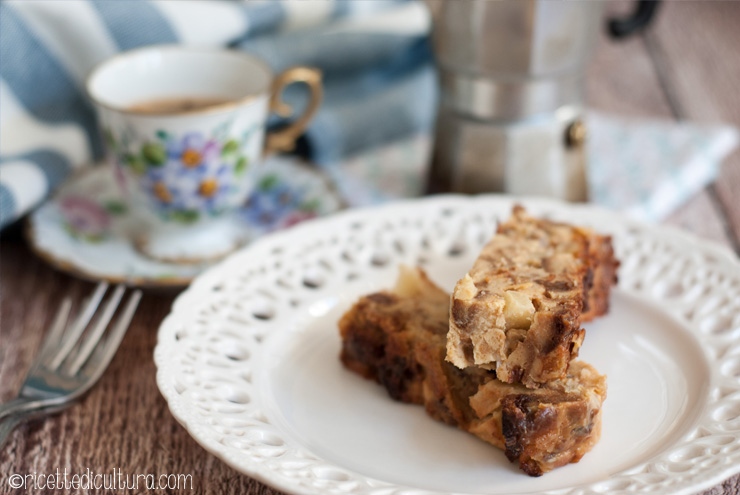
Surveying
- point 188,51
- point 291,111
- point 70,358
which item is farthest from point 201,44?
point 70,358

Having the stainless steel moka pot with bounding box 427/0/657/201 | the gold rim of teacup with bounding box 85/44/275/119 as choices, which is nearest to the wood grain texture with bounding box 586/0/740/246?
the stainless steel moka pot with bounding box 427/0/657/201

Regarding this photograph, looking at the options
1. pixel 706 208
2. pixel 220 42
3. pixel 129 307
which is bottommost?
pixel 706 208

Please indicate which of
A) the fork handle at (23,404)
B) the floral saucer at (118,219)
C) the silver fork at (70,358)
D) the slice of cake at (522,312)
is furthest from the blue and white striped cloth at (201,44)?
the slice of cake at (522,312)

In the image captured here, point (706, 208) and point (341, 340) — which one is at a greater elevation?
point (341, 340)

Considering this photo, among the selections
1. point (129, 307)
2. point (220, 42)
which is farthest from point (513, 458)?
point (220, 42)

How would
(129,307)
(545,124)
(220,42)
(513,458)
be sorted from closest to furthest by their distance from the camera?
1. (513,458)
2. (129,307)
3. (545,124)
4. (220,42)

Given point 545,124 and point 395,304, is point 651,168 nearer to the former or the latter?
point 545,124
